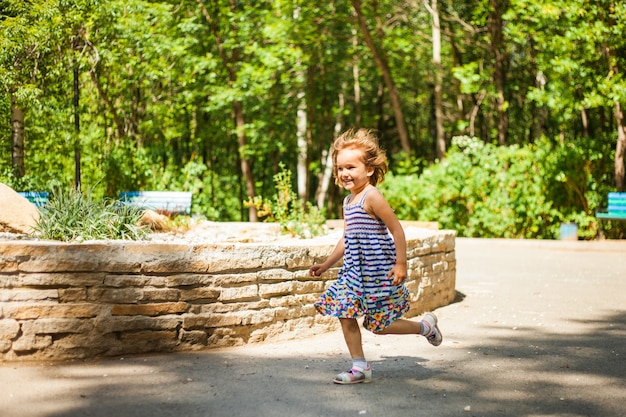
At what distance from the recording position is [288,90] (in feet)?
65.0

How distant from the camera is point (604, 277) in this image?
1018 cm

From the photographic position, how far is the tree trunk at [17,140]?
34.5ft

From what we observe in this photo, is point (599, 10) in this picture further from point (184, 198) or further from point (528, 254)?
point (184, 198)

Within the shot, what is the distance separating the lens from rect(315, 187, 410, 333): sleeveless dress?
4465mm

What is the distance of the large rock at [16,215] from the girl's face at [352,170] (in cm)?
311

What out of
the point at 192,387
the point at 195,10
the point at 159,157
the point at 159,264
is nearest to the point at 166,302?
the point at 159,264

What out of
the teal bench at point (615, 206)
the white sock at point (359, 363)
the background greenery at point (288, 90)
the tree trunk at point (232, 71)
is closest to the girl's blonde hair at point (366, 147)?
the white sock at point (359, 363)

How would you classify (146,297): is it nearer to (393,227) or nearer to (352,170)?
(352,170)

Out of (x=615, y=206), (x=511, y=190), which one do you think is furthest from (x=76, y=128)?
(x=615, y=206)

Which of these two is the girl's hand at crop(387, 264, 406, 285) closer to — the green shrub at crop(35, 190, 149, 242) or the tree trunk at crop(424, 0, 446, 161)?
the green shrub at crop(35, 190, 149, 242)

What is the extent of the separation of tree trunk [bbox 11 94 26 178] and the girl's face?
23.0ft

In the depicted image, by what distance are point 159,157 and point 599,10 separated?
8956 millimetres

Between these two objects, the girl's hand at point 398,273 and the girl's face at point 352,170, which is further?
the girl's face at point 352,170

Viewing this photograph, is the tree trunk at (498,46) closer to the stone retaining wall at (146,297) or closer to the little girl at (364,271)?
the stone retaining wall at (146,297)
